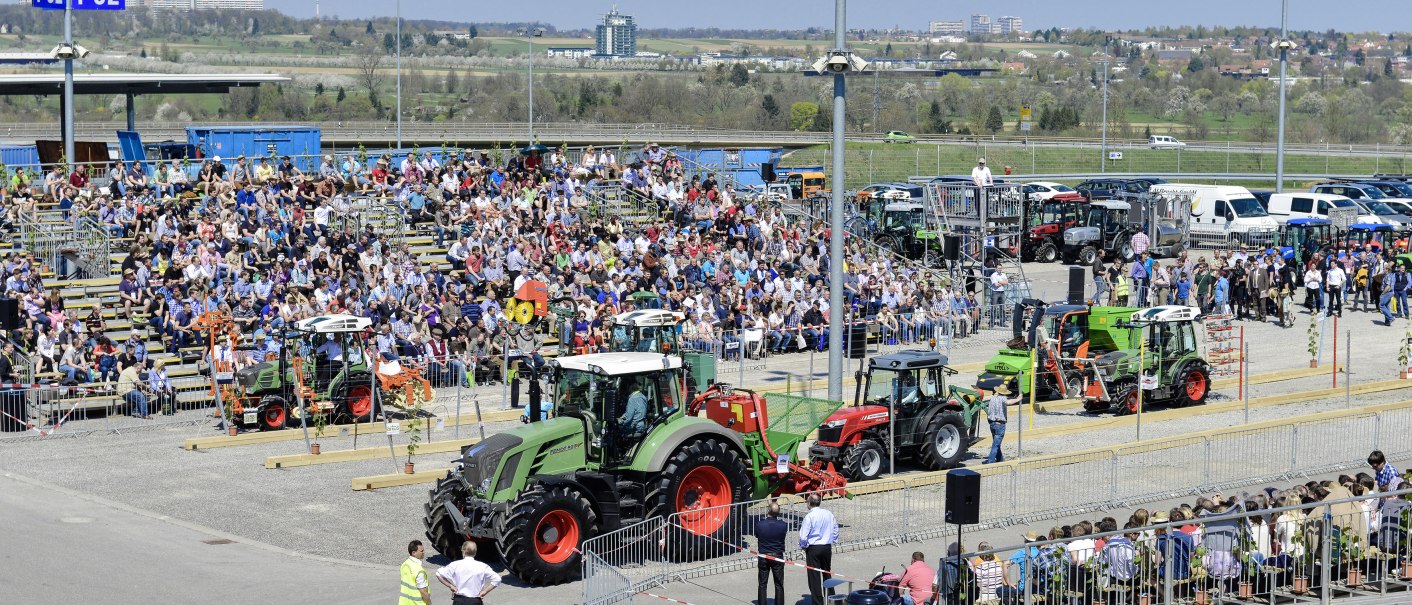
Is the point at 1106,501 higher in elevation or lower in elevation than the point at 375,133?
lower

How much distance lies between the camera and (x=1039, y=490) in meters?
19.0

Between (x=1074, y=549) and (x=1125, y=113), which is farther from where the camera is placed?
(x=1125, y=113)

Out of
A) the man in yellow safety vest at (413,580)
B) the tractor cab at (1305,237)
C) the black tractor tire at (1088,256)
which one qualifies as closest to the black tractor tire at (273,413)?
the man in yellow safety vest at (413,580)

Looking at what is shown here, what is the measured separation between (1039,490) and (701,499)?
4.37 meters

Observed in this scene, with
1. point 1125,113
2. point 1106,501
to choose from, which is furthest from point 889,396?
point 1125,113

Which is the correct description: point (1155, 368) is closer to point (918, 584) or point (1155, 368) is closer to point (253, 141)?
point (918, 584)

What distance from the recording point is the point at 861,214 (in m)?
45.0

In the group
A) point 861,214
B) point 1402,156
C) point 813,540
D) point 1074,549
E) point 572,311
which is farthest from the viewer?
point 1402,156

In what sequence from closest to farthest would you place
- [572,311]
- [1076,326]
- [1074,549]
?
[1074,549], [1076,326], [572,311]

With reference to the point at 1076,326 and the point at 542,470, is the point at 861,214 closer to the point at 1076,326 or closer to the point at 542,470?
the point at 1076,326

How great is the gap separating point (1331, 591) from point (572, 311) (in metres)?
16.4

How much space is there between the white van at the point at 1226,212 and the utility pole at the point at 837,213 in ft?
83.7

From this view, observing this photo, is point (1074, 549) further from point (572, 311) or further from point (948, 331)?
point (948, 331)

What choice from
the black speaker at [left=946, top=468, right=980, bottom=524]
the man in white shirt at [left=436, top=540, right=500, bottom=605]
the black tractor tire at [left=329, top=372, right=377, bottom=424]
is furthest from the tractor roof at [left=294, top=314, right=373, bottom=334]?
the black speaker at [left=946, top=468, right=980, bottom=524]
